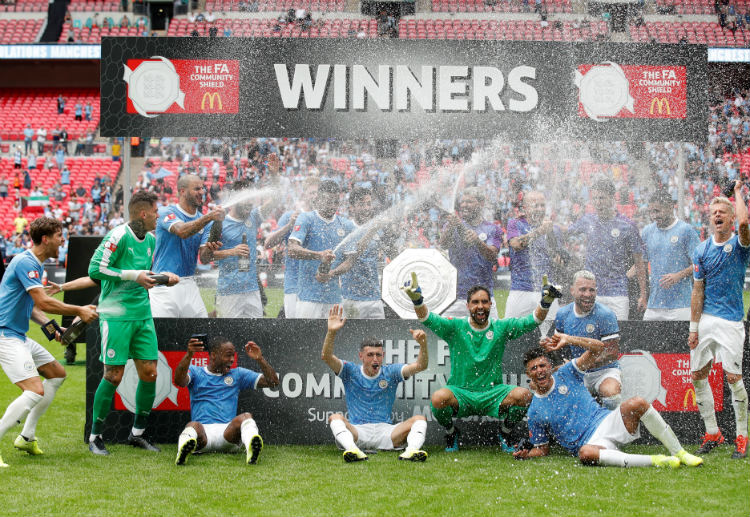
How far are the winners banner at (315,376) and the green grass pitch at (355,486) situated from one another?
1.31 ft

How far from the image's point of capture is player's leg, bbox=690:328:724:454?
601 centimetres

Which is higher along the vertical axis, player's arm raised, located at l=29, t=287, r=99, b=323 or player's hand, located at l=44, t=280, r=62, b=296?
player's hand, located at l=44, t=280, r=62, b=296

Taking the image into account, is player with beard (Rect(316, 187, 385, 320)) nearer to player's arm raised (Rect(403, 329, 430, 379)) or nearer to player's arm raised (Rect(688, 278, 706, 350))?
player's arm raised (Rect(403, 329, 430, 379))

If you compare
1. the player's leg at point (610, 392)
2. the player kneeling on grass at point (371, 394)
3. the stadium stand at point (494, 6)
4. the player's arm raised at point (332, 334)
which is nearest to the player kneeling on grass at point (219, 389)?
the player's arm raised at point (332, 334)

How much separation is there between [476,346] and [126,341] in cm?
261

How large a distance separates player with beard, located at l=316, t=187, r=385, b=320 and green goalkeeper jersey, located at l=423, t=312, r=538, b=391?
0.79m

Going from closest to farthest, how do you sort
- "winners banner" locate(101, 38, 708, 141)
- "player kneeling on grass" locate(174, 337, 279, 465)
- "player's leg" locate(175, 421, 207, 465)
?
"player's leg" locate(175, 421, 207, 465), "player kneeling on grass" locate(174, 337, 279, 465), "winners banner" locate(101, 38, 708, 141)

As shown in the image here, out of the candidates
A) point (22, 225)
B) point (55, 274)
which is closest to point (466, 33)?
point (55, 274)

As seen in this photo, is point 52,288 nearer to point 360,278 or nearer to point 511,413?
point 360,278

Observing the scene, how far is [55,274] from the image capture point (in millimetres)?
18922

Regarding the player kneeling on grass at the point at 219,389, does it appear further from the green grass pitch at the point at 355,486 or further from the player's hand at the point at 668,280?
the player's hand at the point at 668,280

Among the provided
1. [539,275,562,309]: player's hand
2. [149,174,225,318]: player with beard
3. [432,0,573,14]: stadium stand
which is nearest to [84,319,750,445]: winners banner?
[149,174,225,318]: player with beard

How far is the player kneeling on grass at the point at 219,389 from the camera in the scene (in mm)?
6074

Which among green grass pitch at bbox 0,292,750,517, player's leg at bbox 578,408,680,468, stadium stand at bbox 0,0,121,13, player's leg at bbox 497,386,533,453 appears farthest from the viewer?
stadium stand at bbox 0,0,121,13
